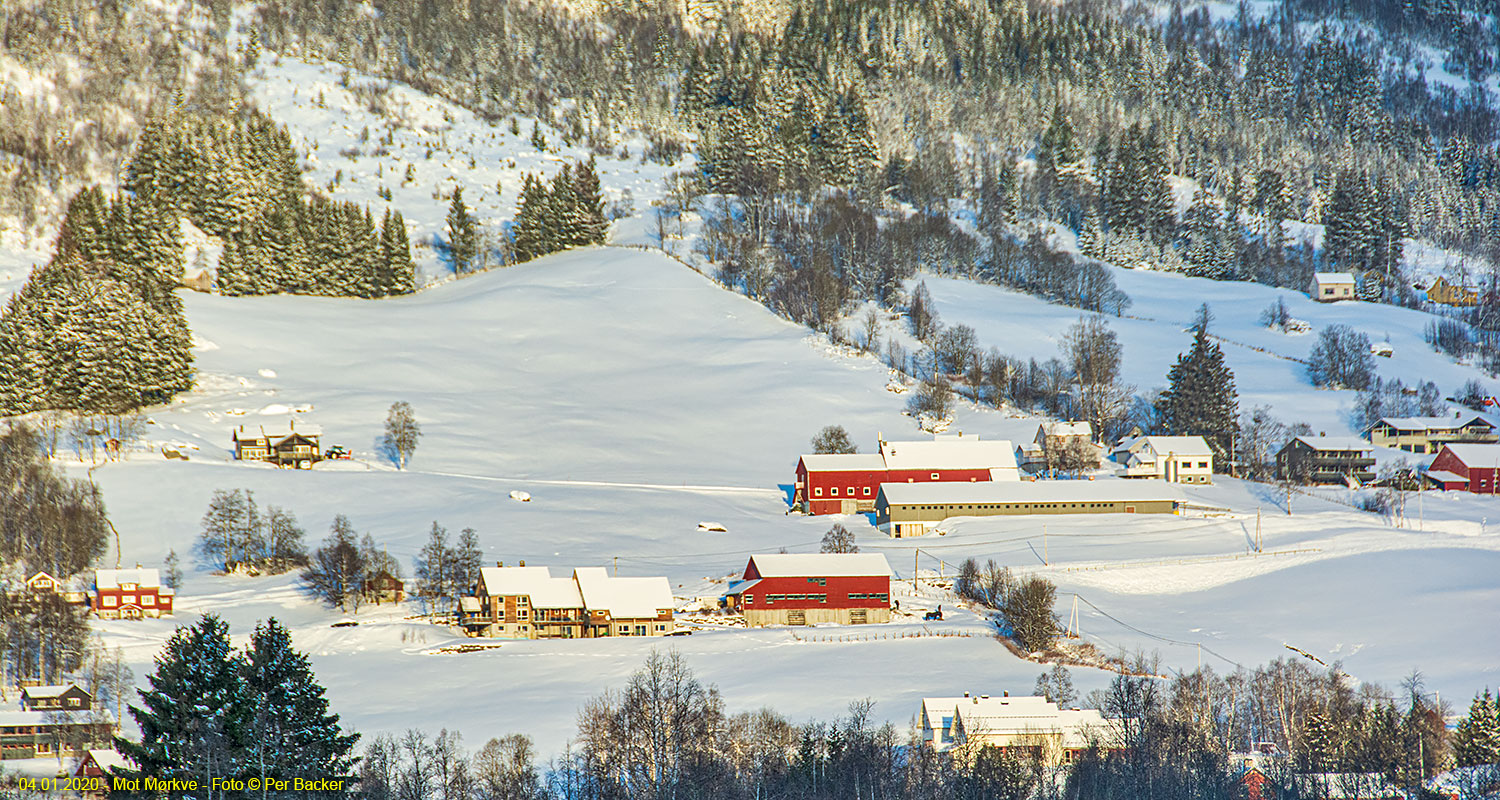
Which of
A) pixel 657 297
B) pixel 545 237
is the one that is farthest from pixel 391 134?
pixel 657 297

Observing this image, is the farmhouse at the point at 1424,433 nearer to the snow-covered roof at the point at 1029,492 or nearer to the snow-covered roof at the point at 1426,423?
the snow-covered roof at the point at 1426,423

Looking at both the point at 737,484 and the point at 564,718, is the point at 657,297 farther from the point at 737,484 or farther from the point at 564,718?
the point at 564,718

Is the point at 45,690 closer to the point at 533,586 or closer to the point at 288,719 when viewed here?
the point at 533,586

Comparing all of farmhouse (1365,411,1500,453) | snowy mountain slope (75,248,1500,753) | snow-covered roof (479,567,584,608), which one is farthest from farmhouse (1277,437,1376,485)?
snow-covered roof (479,567,584,608)

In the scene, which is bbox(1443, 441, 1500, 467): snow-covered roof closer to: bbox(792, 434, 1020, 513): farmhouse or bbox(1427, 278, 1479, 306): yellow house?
bbox(792, 434, 1020, 513): farmhouse

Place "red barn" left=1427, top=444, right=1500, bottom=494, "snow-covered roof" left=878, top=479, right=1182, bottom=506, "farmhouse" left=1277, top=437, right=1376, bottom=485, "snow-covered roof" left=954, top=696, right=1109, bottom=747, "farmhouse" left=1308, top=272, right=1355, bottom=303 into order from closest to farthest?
"snow-covered roof" left=954, top=696, right=1109, bottom=747 → "snow-covered roof" left=878, top=479, right=1182, bottom=506 → "red barn" left=1427, top=444, right=1500, bottom=494 → "farmhouse" left=1277, top=437, right=1376, bottom=485 → "farmhouse" left=1308, top=272, right=1355, bottom=303

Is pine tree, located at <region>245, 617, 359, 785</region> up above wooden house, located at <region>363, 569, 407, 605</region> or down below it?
below

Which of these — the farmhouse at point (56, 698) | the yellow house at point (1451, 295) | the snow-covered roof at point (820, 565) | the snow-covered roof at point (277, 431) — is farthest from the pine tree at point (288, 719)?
the yellow house at point (1451, 295)
